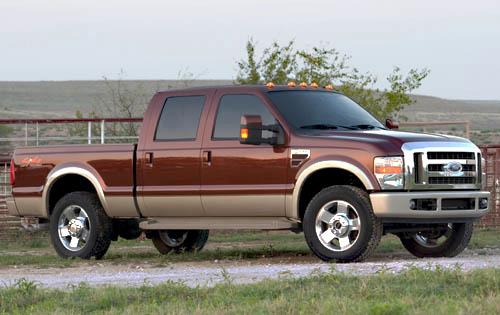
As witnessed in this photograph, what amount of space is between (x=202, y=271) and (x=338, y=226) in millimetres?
1570

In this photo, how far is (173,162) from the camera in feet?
50.6

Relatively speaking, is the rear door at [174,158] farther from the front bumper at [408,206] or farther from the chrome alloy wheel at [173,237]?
the front bumper at [408,206]

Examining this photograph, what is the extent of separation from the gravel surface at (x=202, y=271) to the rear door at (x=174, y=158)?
2.44ft

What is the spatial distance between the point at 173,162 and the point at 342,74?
17.5m

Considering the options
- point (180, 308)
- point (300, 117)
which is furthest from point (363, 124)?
point (180, 308)

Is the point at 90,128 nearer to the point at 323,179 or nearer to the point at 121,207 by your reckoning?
the point at 121,207

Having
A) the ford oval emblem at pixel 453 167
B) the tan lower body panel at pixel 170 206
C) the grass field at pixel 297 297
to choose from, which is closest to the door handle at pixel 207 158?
the tan lower body panel at pixel 170 206

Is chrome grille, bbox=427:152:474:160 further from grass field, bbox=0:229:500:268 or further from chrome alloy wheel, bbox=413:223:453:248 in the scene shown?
grass field, bbox=0:229:500:268

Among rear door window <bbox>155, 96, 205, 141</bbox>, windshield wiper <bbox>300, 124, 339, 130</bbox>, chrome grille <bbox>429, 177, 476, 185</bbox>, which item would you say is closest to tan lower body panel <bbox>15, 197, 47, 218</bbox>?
rear door window <bbox>155, 96, 205, 141</bbox>

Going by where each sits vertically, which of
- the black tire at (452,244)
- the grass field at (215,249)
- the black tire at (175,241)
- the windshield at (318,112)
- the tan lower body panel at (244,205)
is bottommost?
the grass field at (215,249)

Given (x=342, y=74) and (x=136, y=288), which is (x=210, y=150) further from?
(x=342, y=74)

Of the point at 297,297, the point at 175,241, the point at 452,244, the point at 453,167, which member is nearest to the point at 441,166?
the point at 453,167

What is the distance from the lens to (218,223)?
15336 mm

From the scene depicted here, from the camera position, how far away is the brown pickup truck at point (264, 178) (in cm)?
1415
